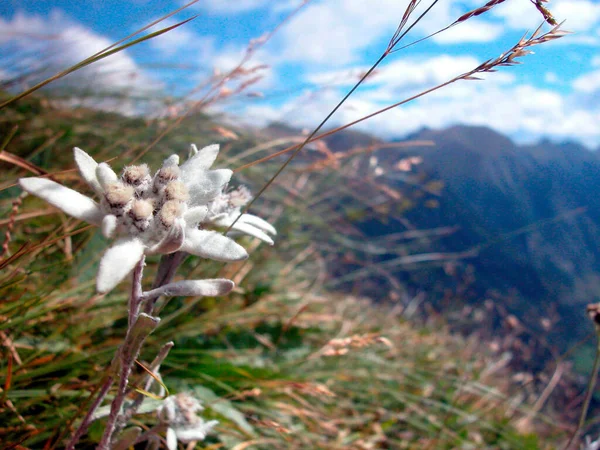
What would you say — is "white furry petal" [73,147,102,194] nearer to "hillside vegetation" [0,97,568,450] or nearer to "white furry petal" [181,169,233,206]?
"white furry petal" [181,169,233,206]

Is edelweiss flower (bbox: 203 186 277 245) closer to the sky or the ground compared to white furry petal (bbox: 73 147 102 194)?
closer to the ground

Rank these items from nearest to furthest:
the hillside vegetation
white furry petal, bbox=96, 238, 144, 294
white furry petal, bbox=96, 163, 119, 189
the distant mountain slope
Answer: white furry petal, bbox=96, 238, 144, 294 → white furry petal, bbox=96, 163, 119, 189 → the hillside vegetation → the distant mountain slope

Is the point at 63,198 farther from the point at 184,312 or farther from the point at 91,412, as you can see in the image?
the point at 184,312

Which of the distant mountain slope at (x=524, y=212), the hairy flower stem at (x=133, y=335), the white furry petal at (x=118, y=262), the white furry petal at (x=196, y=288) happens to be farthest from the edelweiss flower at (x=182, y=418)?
the distant mountain slope at (x=524, y=212)

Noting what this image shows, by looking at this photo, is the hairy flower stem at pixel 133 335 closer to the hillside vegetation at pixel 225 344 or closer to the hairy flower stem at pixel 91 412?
the hairy flower stem at pixel 91 412

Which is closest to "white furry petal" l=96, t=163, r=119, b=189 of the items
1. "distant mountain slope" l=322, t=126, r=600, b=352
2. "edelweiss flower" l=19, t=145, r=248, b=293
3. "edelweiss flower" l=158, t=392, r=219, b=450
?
"edelweiss flower" l=19, t=145, r=248, b=293

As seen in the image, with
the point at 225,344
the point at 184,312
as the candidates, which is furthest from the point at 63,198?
the point at 225,344

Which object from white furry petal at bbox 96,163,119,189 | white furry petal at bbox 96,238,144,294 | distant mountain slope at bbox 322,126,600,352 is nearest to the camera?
white furry petal at bbox 96,238,144,294
